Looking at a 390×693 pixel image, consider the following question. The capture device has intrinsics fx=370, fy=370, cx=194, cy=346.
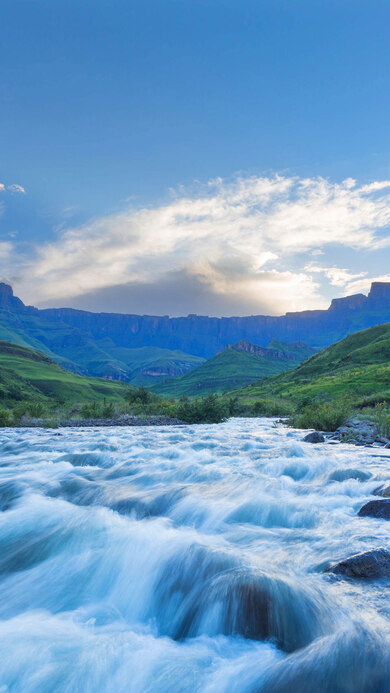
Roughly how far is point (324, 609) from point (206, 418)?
111 ft

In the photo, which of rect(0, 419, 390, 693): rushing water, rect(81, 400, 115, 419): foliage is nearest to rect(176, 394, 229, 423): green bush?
rect(81, 400, 115, 419): foliage

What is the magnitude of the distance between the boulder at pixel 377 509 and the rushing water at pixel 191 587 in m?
0.34

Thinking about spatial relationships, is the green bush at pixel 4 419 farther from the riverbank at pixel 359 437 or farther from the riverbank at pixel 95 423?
the riverbank at pixel 359 437

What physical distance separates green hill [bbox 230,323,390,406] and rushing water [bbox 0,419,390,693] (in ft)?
117

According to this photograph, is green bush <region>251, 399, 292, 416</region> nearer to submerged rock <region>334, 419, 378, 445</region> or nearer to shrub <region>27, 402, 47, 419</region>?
submerged rock <region>334, 419, 378, 445</region>

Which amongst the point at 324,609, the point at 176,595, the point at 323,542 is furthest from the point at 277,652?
the point at 323,542

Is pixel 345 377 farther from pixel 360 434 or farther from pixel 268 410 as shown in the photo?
pixel 360 434

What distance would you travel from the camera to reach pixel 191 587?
615 centimetres

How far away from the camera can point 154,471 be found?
46.8ft

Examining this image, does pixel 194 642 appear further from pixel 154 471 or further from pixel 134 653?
pixel 154 471

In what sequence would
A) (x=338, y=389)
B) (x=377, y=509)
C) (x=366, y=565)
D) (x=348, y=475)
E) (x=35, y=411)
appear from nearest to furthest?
(x=366, y=565)
(x=377, y=509)
(x=348, y=475)
(x=35, y=411)
(x=338, y=389)

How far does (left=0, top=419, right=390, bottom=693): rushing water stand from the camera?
13.9 feet

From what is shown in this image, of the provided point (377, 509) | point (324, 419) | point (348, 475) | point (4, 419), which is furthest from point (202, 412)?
point (377, 509)

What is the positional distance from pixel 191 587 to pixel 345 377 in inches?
2964
